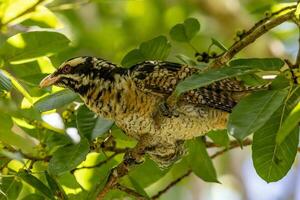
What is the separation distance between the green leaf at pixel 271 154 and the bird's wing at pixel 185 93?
0.32 meters

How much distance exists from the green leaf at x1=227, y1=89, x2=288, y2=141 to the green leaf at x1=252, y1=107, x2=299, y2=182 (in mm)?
260

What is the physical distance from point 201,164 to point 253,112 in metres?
0.92

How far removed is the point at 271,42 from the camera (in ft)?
16.8

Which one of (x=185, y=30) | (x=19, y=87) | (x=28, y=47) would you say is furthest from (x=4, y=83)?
(x=185, y=30)

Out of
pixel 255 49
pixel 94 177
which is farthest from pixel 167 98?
pixel 255 49

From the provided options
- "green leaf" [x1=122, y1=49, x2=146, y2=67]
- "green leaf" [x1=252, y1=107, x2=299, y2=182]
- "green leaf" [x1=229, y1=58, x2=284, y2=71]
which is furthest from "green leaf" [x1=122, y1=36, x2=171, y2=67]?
"green leaf" [x1=252, y1=107, x2=299, y2=182]

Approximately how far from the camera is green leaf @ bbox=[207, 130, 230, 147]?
10.2 feet

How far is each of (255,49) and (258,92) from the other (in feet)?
9.37

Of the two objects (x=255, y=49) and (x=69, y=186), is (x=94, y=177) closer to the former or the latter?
(x=69, y=186)

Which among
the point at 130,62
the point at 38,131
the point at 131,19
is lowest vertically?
the point at 38,131

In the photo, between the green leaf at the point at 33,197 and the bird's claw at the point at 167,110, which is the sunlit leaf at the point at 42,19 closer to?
the bird's claw at the point at 167,110

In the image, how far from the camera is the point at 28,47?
116 inches

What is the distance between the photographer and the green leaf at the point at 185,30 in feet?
9.89

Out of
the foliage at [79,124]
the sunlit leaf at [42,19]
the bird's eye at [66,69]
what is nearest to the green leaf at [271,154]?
the foliage at [79,124]
